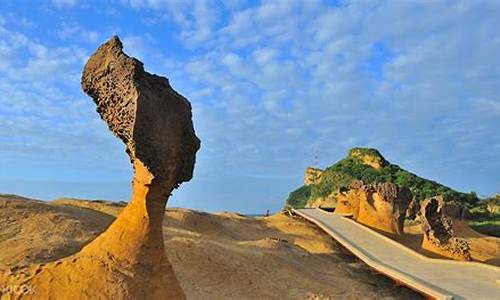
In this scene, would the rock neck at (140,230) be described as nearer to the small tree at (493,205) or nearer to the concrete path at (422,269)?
the concrete path at (422,269)

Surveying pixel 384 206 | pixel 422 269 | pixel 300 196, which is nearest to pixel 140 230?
pixel 422 269

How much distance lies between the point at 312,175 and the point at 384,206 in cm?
2046

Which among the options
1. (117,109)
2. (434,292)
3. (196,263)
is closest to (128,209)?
(117,109)

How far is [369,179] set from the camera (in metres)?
33.1

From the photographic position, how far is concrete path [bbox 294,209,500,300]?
416 inches

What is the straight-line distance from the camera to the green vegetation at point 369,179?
30.6 metres

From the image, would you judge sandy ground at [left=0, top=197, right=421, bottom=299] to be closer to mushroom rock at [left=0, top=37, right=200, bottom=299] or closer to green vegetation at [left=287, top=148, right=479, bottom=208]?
mushroom rock at [left=0, top=37, right=200, bottom=299]

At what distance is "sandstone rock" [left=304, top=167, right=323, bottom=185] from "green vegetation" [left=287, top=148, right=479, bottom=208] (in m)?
0.76

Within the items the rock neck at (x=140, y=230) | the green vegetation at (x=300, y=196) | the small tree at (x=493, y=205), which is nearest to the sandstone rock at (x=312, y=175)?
the green vegetation at (x=300, y=196)

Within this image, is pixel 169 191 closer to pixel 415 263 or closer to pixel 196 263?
pixel 196 263

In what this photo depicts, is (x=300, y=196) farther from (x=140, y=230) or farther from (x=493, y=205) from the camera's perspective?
(x=140, y=230)

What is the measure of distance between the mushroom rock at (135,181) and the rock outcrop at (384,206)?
15.7m

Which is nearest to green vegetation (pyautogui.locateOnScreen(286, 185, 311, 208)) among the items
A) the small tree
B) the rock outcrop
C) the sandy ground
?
the small tree

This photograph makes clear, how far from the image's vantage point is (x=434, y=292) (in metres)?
10.3
